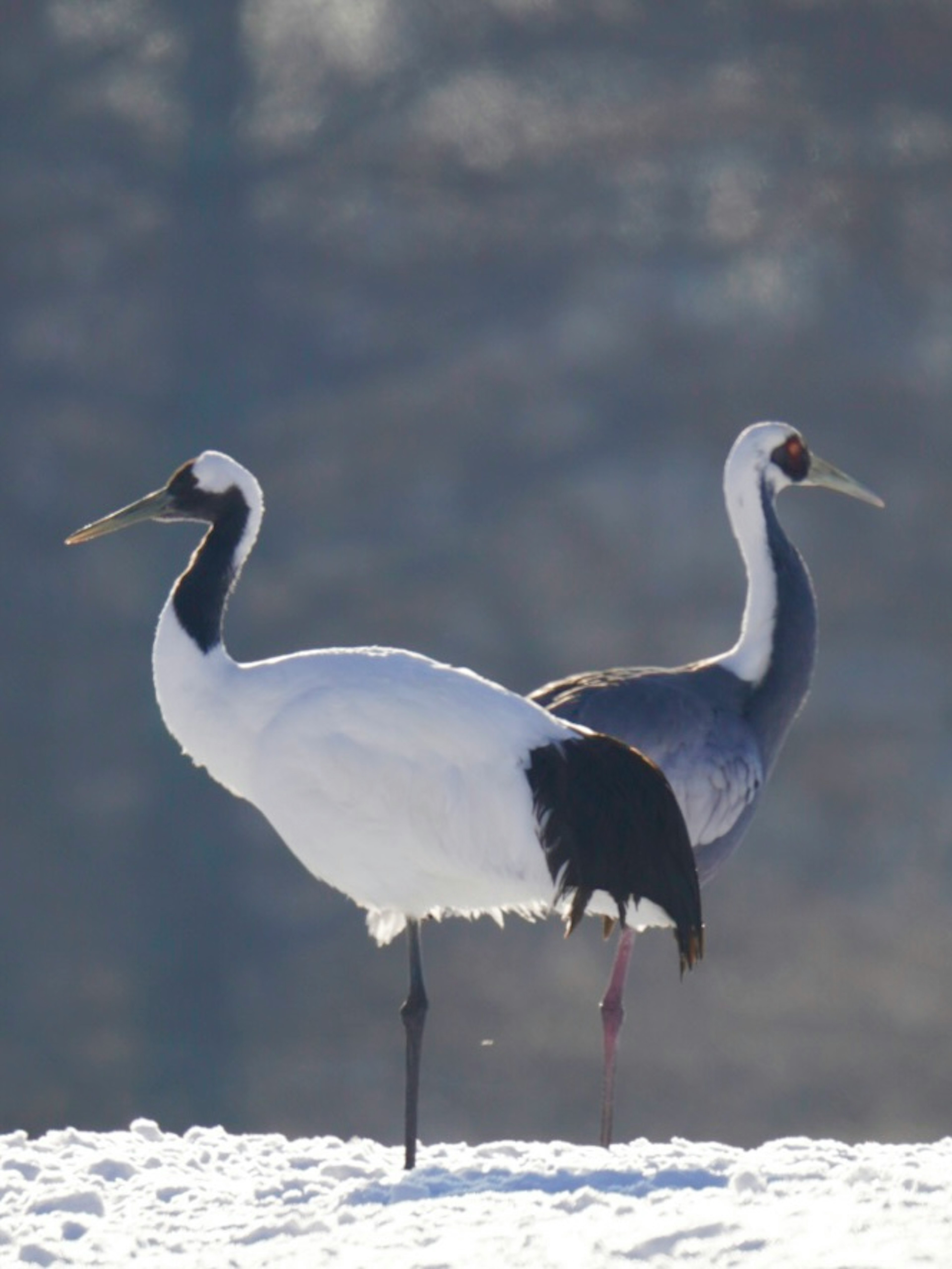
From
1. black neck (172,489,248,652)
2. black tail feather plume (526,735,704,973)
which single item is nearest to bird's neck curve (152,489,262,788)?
black neck (172,489,248,652)

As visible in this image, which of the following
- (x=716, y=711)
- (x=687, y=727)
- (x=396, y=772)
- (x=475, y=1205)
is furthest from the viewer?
(x=716, y=711)

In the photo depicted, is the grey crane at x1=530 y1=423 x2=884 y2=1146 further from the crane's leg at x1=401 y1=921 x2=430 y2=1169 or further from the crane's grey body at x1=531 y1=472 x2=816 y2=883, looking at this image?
the crane's leg at x1=401 y1=921 x2=430 y2=1169

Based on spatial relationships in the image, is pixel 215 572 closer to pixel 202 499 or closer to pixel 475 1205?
pixel 202 499

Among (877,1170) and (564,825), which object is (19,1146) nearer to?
(564,825)

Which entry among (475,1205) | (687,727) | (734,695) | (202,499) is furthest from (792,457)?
(475,1205)

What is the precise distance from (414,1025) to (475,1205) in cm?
78

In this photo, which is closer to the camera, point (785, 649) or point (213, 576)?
point (213, 576)

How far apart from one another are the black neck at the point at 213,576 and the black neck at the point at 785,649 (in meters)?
1.61

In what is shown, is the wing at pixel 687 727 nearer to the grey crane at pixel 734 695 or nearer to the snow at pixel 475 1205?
the grey crane at pixel 734 695

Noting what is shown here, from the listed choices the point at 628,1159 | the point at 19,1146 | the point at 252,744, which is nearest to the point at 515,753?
the point at 252,744

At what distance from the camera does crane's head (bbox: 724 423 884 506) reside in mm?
6203

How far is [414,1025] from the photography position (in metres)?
4.77

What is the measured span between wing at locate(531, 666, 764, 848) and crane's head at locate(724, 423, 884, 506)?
69cm

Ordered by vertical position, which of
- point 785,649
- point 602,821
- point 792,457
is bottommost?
point 602,821
